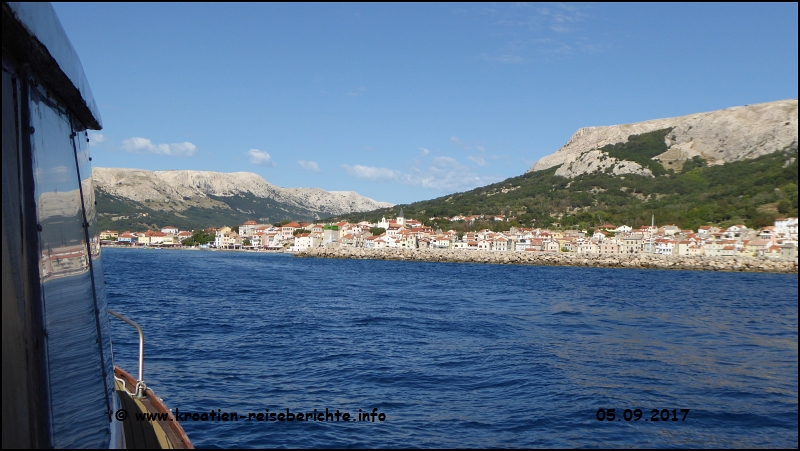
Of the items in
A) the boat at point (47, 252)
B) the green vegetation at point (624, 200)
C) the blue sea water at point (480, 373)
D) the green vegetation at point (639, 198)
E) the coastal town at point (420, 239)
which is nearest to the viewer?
the boat at point (47, 252)

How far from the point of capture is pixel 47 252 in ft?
7.09

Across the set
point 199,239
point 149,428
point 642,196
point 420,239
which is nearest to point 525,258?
point 420,239

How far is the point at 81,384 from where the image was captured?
8.68ft

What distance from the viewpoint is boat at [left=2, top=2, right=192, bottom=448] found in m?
1.84

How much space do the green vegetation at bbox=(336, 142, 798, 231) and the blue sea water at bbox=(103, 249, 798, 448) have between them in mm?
615

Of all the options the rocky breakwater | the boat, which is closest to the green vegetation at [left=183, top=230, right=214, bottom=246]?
the rocky breakwater

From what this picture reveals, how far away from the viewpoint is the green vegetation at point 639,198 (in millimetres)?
3551

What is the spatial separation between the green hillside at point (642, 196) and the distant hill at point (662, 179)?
0.01 metres

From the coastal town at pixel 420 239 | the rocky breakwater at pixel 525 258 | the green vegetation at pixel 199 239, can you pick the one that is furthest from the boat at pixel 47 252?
the green vegetation at pixel 199 239

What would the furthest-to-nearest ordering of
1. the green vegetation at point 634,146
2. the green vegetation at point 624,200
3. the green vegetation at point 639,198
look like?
the green vegetation at point 634,146 < the green vegetation at point 624,200 < the green vegetation at point 639,198

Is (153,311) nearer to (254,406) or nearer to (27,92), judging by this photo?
(254,406)

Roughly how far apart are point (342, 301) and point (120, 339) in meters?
11.9

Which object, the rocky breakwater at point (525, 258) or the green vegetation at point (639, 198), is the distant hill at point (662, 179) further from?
the rocky breakwater at point (525, 258)

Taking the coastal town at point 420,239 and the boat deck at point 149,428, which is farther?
the coastal town at point 420,239
